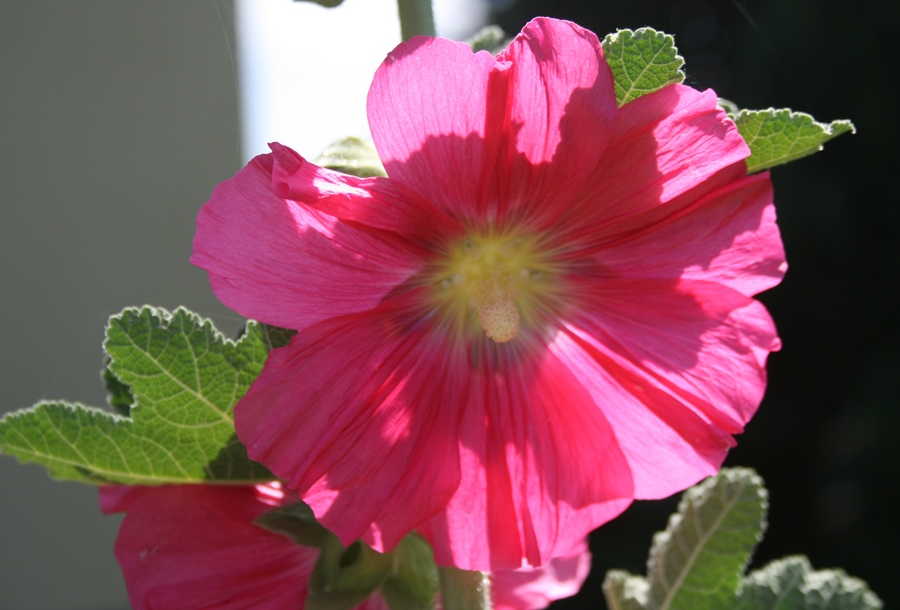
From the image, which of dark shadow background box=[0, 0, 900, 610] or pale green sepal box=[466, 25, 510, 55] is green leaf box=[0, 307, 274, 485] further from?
pale green sepal box=[466, 25, 510, 55]

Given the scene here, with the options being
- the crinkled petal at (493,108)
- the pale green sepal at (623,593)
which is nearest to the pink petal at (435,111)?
the crinkled petal at (493,108)

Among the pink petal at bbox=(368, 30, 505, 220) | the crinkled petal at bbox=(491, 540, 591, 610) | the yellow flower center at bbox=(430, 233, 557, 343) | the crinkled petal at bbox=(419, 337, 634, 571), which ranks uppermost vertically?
the pink petal at bbox=(368, 30, 505, 220)

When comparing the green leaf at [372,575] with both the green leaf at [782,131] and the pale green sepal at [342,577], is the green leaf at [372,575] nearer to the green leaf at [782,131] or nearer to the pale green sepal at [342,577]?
the pale green sepal at [342,577]

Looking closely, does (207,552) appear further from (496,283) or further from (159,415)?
(496,283)

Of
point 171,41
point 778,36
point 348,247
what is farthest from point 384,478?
point 778,36

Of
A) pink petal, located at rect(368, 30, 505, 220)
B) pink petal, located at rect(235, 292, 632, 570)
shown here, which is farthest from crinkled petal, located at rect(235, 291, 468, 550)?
pink petal, located at rect(368, 30, 505, 220)

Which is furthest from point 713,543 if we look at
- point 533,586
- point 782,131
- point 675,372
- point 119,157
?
point 119,157
